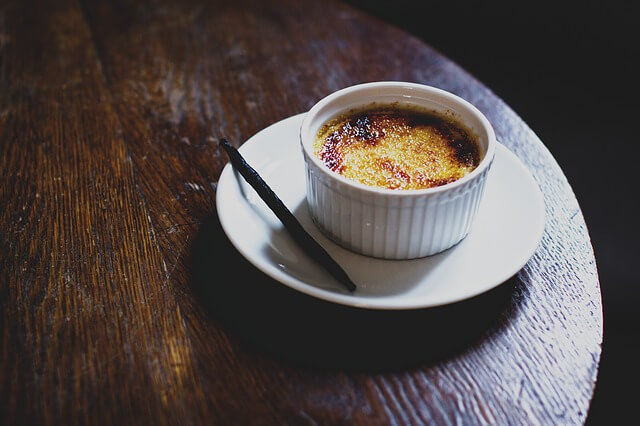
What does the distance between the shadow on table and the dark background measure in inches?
23.1

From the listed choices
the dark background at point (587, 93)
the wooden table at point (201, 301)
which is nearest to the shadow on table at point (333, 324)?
the wooden table at point (201, 301)

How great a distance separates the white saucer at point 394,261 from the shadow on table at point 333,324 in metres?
0.03

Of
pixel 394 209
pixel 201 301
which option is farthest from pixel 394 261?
pixel 201 301

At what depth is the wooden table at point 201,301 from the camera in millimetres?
663

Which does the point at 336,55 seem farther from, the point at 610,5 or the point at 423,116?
the point at 610,5

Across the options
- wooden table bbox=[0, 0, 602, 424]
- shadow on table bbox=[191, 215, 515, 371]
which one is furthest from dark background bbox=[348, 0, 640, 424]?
shadow on table bbox=[191, 215, 515, 371]

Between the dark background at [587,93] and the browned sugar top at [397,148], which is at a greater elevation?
the browned sugar top at [397,148]

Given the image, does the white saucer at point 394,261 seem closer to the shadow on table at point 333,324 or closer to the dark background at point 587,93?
the shadow on table at point 333,324

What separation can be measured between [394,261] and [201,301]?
26cm

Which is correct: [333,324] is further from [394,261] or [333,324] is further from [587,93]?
[587,93]

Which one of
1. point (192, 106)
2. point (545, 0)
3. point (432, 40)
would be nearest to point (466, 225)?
point (192, 106)

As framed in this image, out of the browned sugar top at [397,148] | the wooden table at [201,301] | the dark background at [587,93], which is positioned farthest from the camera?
the dark background at [587,93]

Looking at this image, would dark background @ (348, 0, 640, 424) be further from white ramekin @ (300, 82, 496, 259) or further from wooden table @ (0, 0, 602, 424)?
white ramekin @ (300, 82, 496, 259)

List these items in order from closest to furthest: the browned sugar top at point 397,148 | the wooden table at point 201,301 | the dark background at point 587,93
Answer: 1. the wooden table at point 201,301
2. the browned sugar top at point 397,148
3. the dark background at point 587,93
